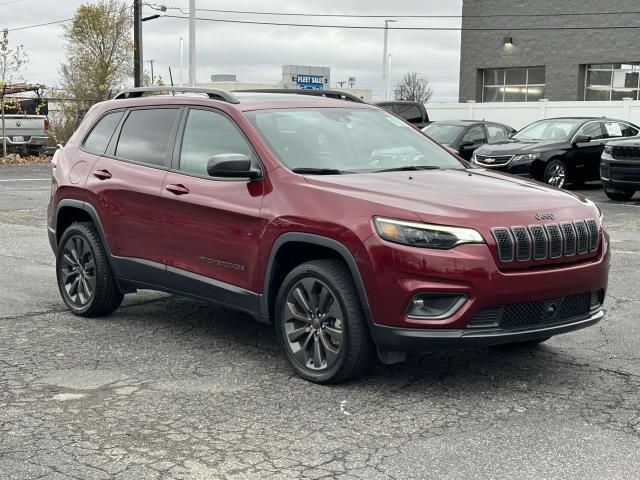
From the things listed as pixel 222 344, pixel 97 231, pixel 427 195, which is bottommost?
pixel 222 344

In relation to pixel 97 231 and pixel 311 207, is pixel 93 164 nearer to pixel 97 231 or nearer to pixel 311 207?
pixel 97 231

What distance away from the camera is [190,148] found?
622cm

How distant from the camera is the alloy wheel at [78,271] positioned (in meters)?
6.95

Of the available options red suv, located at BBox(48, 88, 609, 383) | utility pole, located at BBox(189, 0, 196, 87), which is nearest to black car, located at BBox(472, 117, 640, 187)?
red suv, located at BBox(48, 88, 609, 383)

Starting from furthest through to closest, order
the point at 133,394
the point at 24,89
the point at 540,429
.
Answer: the point at 24,89, the point at 133,394, the point at 540,429

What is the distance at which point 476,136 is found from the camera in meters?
21.4

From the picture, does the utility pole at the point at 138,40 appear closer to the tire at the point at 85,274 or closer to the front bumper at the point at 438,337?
the tire at the point at 85,274

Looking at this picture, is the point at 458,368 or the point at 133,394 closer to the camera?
the point at 133,394

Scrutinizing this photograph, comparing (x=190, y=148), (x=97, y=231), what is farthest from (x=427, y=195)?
(x=97, y=231)

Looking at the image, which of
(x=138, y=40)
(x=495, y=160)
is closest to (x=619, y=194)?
(x=495, y=160)

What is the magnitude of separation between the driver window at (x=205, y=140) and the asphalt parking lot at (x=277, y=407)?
1253mm

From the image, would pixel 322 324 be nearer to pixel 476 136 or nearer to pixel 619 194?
pixel 619 194

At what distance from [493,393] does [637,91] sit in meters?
37.9

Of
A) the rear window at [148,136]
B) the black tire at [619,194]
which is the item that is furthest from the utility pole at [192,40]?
the rear window at [148,136]
